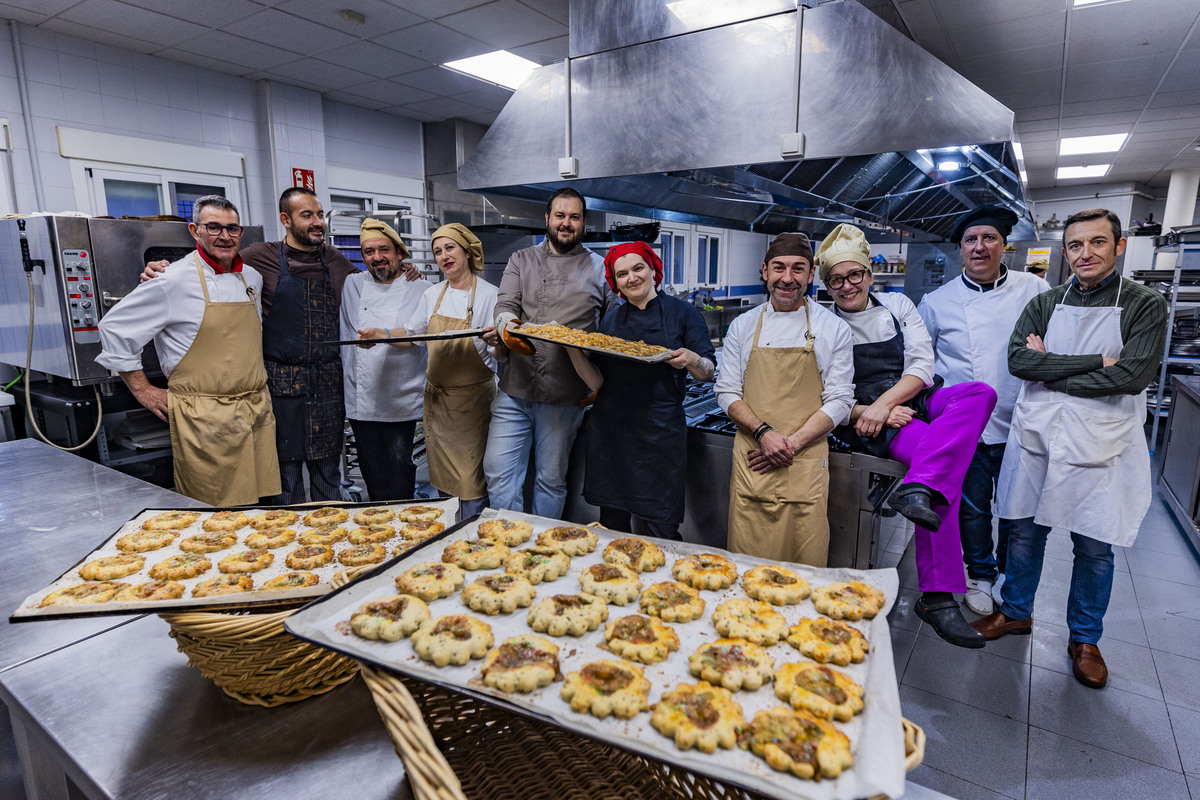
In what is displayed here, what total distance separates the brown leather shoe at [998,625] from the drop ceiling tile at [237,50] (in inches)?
226

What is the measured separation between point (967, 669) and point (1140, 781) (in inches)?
25.2

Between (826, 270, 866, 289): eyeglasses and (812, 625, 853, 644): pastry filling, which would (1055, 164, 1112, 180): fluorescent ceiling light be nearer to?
(826, 270, 866, 289): eyeglasses

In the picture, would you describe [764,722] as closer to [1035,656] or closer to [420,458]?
[1035,656]

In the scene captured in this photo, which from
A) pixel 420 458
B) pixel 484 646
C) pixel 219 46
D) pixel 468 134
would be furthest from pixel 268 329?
pixel 468 134

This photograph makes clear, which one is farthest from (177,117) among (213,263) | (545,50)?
(213,263)

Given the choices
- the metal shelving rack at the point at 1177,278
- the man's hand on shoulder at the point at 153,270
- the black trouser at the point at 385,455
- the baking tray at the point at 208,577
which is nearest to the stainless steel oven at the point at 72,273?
the man's hand on shoulder at the point at 153,270

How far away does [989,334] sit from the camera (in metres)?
2.75

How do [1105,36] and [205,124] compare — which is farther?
[205,124]

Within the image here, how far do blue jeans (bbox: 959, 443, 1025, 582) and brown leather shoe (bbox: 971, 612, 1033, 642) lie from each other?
0.25m

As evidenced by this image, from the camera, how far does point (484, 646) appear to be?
0.99 m

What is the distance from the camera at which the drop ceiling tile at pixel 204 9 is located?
387 centimetres

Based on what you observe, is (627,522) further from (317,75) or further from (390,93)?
(390,93)

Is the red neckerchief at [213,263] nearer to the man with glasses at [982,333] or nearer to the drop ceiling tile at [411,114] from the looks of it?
the man with glasses at [982,333]

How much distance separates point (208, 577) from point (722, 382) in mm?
1790
